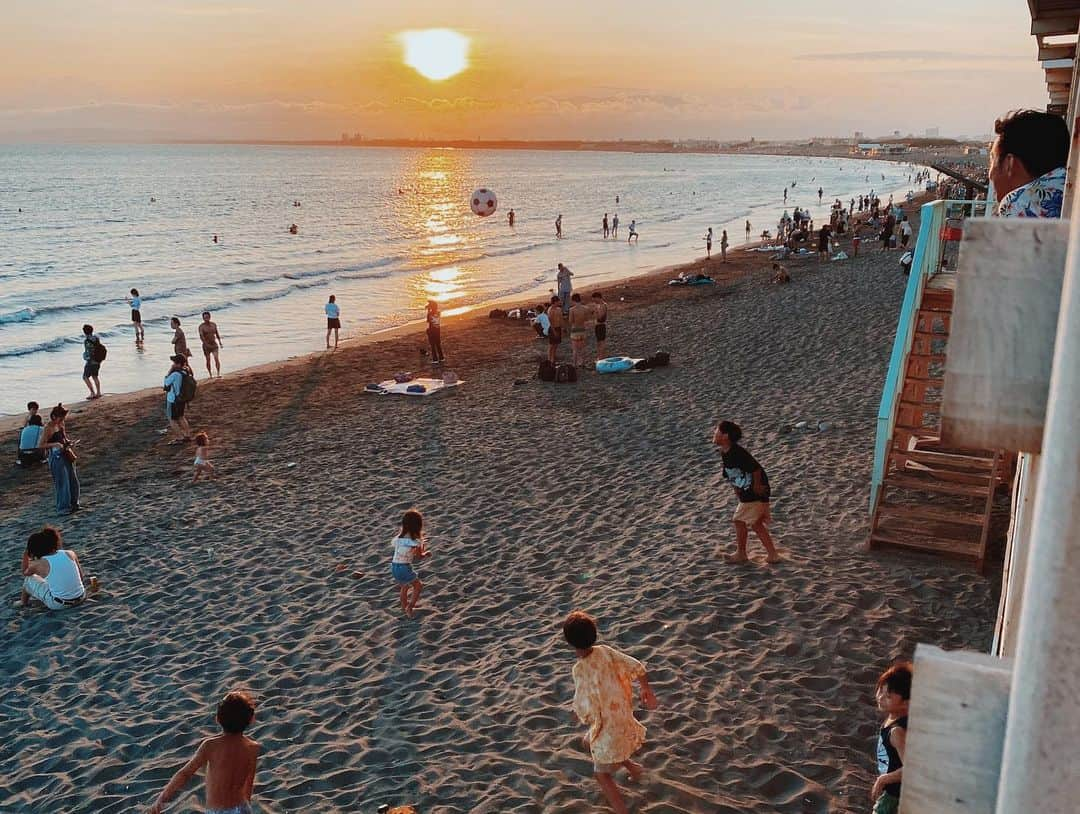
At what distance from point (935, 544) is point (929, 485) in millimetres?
702

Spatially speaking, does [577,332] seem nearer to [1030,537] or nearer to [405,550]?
[405,550]

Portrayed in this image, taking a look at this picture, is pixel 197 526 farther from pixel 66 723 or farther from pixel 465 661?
pixel 465 661

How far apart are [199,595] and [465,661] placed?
11.3 ft

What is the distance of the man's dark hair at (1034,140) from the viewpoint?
7.73 ft

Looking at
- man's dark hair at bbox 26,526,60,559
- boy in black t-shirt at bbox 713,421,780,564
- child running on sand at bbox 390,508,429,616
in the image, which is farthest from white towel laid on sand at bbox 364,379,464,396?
boy in black t-shirt at bbox 713,421,780,564

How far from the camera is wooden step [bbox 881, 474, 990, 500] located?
777cm

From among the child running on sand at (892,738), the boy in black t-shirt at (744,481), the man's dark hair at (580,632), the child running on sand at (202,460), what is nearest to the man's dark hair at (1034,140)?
the child running on sand at (892,738)

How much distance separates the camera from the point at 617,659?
4.69 m

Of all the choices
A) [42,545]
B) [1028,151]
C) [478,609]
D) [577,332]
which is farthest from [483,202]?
[1028,151]

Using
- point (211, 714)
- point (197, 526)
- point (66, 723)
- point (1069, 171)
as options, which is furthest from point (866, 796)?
point (197, 526)

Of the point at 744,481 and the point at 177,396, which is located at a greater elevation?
the point at 744,481

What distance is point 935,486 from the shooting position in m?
7.98

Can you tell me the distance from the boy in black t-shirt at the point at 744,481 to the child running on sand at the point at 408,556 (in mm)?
2881

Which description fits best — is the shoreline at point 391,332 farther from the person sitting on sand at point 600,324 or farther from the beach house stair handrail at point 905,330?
the beach house stair handrail at point 905,330
